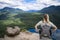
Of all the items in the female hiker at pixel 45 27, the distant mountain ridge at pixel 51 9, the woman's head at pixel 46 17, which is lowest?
the female hiker at pixel 45 27

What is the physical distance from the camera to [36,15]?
5.90 m

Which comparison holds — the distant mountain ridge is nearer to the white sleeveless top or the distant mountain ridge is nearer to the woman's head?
the woman's head

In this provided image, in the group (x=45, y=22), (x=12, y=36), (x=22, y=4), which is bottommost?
(x=12, y=36)

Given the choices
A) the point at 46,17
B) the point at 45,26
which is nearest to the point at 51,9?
the point at 46,17

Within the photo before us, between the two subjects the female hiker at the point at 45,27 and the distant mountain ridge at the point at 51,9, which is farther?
the distant mountain ridge at the point at 51,9

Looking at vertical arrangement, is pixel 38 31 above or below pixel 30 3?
below

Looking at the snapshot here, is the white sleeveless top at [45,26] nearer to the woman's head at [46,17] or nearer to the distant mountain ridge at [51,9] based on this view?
the woman's head at [46,17]

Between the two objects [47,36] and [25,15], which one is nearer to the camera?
[47,36]

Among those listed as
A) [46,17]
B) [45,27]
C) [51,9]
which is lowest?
[45,27]

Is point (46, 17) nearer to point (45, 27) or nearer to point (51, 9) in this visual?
point (45, 27)

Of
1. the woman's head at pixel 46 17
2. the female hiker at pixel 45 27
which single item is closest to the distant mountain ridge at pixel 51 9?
the woman's head at pixel 46 17

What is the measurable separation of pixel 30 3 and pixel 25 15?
356mm

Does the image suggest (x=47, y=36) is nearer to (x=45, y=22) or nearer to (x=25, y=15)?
(x=45, y=22)

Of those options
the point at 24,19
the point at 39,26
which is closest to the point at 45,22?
the point at 39,26
